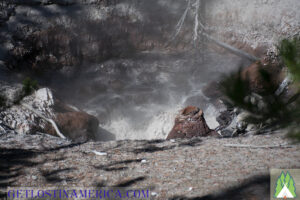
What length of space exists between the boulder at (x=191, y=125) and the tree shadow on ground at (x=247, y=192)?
→ 238cm

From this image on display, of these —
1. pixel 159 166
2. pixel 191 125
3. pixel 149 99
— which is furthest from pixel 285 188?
pixel 149 99

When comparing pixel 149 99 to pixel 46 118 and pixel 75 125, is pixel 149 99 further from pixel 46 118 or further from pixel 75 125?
pixel 46 118

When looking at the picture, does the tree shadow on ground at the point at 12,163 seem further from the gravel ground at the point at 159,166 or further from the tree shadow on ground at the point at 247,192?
the tree shadow on ground at the point at 247,192

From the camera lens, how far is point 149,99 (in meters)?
6.92

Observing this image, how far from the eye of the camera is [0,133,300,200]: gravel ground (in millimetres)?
1978

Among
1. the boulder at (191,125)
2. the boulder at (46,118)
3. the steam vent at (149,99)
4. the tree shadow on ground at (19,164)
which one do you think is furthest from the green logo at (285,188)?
the boulder at (46,118)

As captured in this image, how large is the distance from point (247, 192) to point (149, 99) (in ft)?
17.0

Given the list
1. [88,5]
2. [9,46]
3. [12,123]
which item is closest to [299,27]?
[88,5]

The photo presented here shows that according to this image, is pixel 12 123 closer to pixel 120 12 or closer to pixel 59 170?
pixel 59 170

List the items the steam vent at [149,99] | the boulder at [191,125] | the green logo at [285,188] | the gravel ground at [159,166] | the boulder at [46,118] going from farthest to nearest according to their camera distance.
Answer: the boulder at [191,125]
the boulder at [46,118]
the steam vent at [149,99]
the gravel ground at [159,166]
the green logo at [285,188]

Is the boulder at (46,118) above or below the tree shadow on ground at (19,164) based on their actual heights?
above

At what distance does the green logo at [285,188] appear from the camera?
1.73m

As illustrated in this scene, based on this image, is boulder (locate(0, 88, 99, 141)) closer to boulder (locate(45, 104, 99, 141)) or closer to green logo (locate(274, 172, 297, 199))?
boulder (locate(45, 104, 99, 141))

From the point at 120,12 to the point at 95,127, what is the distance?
14.7 feet
